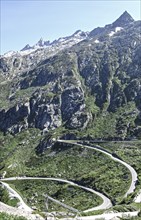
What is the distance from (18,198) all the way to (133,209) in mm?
90553

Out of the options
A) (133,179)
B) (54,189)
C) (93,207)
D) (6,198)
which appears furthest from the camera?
(54,189)

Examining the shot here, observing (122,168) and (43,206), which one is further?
(122,168)

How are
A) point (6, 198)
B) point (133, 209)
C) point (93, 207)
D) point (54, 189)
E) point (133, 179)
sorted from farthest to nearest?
point (54, 189) < point (6, 198) < point (133, 179) < point (93, 207) < point (133, 209)

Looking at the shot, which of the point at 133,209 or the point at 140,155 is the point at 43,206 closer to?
the point at 140,155

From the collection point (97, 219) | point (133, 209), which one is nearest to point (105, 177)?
point (133, 209)

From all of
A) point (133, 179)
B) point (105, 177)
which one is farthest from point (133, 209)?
point (105, 177)

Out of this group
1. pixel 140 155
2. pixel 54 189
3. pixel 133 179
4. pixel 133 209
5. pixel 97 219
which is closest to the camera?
pixel 97 219

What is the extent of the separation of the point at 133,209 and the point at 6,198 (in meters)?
91.8

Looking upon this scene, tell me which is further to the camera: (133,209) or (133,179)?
(133,179)

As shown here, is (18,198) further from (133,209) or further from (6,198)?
(133,209)

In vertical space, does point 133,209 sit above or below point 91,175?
above

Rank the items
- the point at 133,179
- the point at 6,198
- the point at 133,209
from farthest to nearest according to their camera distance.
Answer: the point at 6,198, the point at 133,179, the point at 133,209

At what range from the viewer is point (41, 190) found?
7224 inches

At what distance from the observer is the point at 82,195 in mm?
162000
